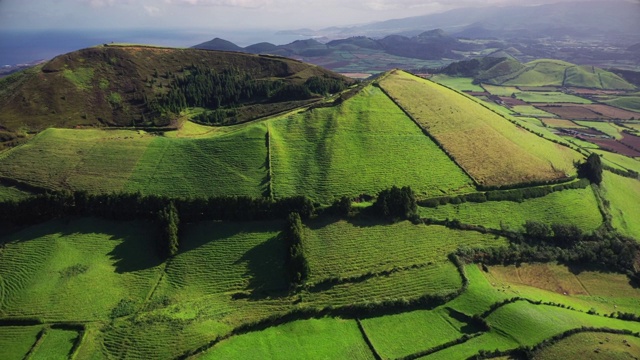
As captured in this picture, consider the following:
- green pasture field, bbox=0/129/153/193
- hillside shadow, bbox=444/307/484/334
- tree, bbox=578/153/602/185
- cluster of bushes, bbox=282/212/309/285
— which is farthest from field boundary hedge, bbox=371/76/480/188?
green pasture field, bbox=0/129/153/193

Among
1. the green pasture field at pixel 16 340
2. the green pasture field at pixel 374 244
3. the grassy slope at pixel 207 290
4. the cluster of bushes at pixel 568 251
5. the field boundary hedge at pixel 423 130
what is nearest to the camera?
the green pasture field at pixel 16 340

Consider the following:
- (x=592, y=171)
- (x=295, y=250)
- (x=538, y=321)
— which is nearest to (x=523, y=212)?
(x=592, y=171)

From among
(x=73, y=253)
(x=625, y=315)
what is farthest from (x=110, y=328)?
(x=625, y=315)

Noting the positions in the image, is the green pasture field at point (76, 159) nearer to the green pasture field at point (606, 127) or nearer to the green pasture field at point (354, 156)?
the green pasture field at point (354, 156)

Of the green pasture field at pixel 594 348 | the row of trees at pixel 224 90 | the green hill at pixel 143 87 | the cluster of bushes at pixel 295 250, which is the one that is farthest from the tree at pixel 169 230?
the green pasture field at pixel 594 348

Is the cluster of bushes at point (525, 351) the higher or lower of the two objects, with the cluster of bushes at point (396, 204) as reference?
lower

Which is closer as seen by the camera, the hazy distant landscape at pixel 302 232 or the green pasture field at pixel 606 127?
the hazy distant landscape at pixel 302 232

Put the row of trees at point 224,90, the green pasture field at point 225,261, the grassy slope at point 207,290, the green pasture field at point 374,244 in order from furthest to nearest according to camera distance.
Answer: the row of trees at point 224,90 < the green pasture field at point 374,244 < the green pasture field at point 225,261 < the grassy slope at point 207,290
